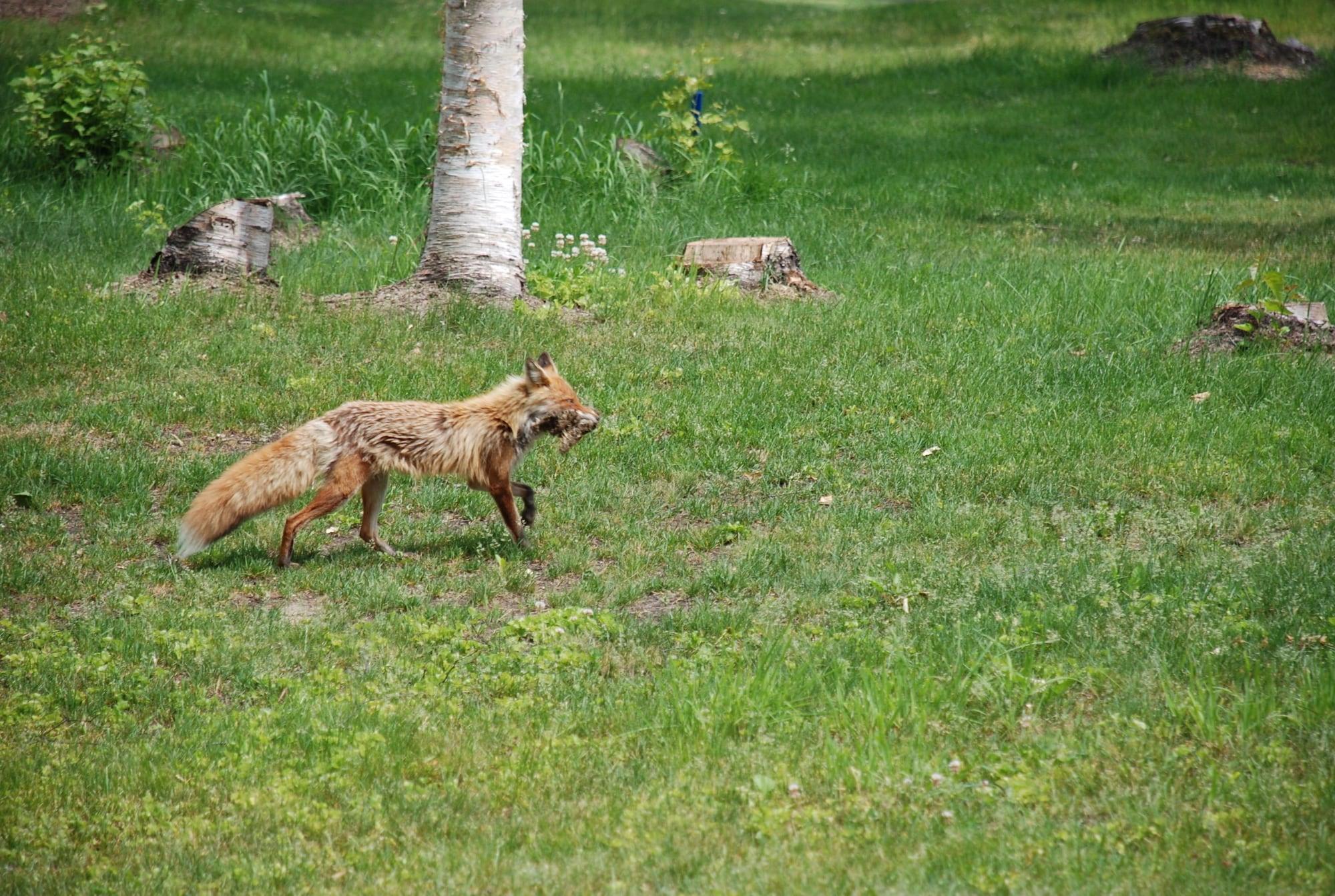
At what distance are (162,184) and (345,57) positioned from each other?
38.7 ft

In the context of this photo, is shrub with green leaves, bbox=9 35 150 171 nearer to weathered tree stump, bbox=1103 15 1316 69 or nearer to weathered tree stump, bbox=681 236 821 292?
weathered tree stump, bbox=681 236 821 292

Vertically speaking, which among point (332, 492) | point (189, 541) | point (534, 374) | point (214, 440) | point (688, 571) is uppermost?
point (534, 374)

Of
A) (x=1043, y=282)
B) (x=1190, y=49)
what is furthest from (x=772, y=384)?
(x=1190, y=49)

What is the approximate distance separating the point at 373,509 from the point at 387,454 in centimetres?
46

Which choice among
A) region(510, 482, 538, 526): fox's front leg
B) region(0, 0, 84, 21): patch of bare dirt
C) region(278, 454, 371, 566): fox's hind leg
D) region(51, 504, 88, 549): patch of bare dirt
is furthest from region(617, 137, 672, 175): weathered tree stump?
region(0, 0, 84, 21): patch of bare dirt

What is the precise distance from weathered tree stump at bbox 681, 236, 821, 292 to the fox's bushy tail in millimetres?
5810

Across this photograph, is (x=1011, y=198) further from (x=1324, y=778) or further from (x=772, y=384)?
(x=1324, y=778)

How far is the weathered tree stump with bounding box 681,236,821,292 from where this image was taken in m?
12.0

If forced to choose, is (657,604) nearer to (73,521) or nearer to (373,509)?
(373,509)

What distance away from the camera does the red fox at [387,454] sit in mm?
6809

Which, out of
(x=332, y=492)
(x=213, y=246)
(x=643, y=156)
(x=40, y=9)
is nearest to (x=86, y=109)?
(x=213, y=246)

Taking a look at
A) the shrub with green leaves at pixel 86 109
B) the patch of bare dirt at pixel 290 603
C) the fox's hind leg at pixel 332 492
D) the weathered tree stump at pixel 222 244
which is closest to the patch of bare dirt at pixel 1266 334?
the fox's hind leg at pixel 332 492

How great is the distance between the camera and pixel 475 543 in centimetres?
750

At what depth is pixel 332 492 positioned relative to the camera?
692 cm
